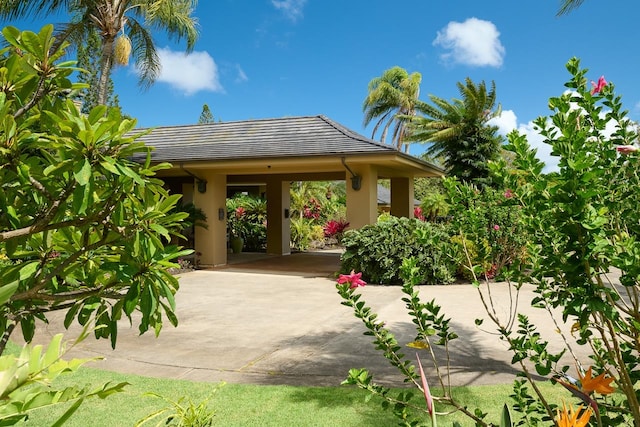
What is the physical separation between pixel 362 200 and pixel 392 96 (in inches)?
1549

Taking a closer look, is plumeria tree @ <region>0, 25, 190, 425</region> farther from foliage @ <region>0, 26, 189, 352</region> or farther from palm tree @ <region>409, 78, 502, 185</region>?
palm tree @ <region>409, 78, 502, 185</region>

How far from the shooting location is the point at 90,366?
5.20 metres

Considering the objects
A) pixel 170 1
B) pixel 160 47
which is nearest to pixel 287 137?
pixel 170 1

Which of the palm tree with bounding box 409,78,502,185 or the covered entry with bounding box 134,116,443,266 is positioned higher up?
the palm tree with bounding box 409,78,502,185

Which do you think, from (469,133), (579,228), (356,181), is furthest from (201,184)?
(469,133)

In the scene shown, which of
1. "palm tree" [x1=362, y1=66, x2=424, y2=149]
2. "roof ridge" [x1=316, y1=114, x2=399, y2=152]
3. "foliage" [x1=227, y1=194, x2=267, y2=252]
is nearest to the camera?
"roof ridge" [x1=316, y1=114, x2=399, y2=152]

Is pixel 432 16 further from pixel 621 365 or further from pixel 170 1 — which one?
pixel 621 365

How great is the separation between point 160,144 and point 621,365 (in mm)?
16885

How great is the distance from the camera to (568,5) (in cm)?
1137

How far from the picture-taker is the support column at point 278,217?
61.4ft

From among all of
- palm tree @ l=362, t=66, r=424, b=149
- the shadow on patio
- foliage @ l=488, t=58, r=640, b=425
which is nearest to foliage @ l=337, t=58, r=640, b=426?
foliage @ l=488, t=58, r=640, b=425

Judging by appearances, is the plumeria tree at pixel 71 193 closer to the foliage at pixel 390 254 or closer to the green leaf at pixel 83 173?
the green leaf at pixel 83 173

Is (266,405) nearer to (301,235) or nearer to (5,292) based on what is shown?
(5,292)

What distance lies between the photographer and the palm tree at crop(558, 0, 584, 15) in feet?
36.9
